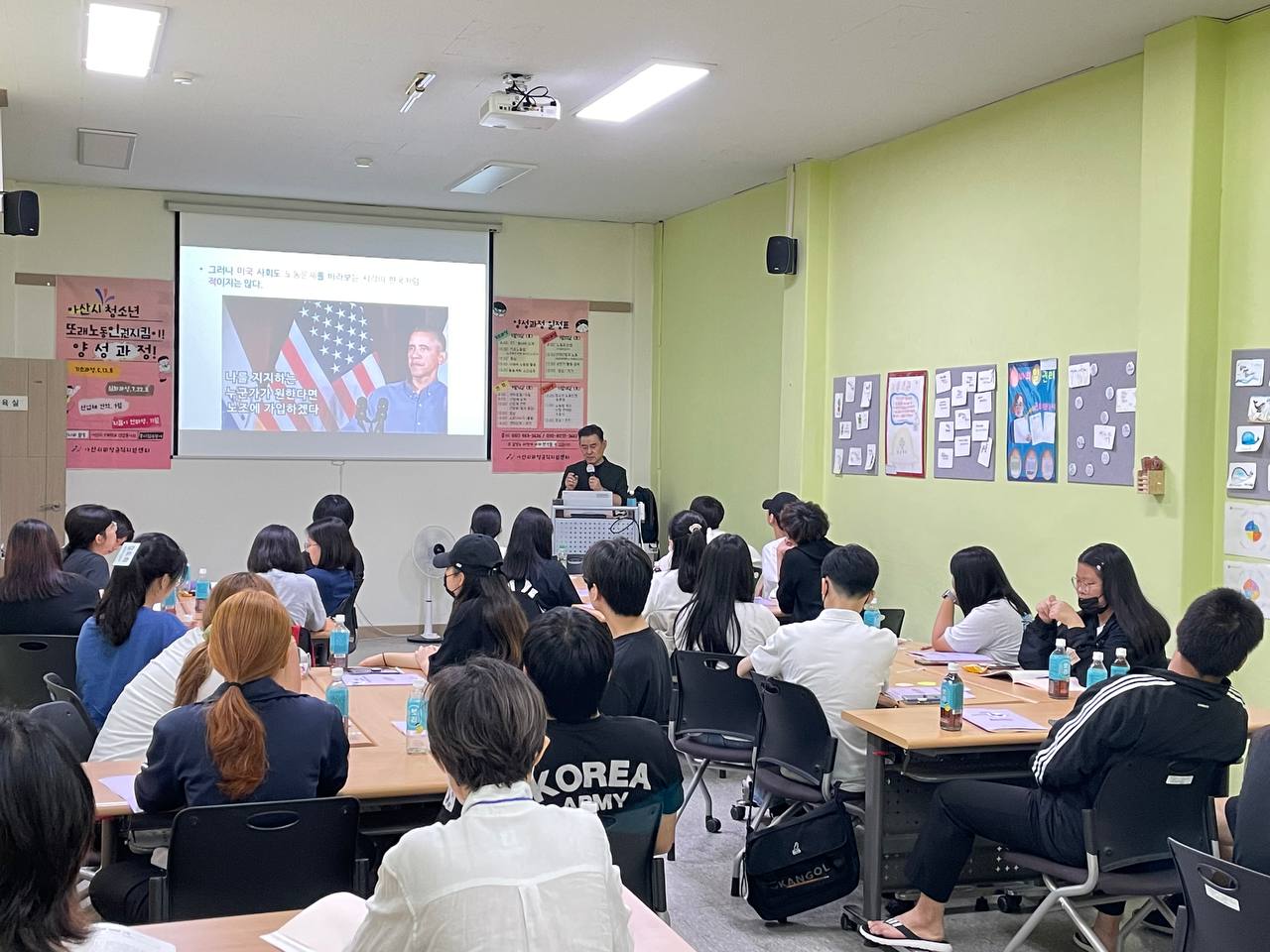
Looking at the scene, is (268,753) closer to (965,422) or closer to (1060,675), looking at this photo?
(1060,675)

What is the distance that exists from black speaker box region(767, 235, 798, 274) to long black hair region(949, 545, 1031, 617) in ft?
9.72

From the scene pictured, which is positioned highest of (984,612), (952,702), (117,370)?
(117,370)

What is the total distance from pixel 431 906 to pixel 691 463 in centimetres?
776

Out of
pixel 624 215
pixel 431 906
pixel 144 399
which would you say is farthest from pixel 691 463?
pixel 431 906

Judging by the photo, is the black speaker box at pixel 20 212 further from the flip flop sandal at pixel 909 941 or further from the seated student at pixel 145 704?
the flip flop sandal at pixel 909 941

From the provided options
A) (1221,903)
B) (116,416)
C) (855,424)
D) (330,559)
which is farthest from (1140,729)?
(116,416)

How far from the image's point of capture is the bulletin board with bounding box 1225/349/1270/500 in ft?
15.2

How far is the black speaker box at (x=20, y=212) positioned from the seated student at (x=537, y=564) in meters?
3.87

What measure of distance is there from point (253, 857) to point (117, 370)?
22.7 ft

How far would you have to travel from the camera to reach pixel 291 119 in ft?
21.6

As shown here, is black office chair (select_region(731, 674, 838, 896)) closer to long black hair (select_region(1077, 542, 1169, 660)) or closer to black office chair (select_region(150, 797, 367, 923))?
long black hair (select_region(1077, 542, 1169, 660))

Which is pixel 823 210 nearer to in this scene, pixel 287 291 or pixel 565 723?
pixel 287 291

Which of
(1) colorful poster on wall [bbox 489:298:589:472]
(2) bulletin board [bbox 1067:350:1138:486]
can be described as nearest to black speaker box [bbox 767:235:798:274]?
(2) bulletin board [bbox 1067:350:1138:486]

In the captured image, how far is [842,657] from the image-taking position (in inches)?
160
